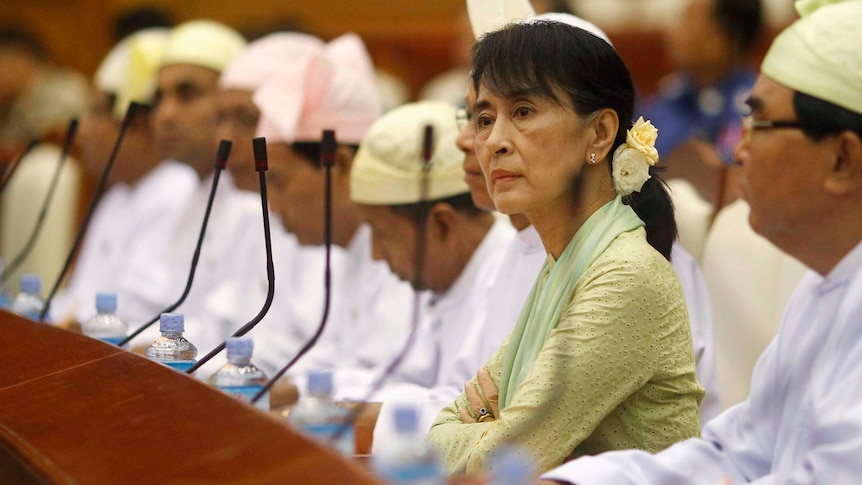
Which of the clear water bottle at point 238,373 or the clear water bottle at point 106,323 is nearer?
the clear water bottle at point 238,373

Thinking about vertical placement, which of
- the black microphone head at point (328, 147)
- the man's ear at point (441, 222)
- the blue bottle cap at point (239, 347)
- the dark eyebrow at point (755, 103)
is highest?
the dark eyebrow at point (755, 103)

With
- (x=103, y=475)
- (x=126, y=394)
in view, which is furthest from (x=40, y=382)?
(x=103, y=475)

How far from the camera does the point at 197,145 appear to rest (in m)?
5.27

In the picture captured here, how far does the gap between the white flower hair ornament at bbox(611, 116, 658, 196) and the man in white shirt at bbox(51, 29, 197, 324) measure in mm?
3520

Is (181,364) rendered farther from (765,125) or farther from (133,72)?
(133,72)

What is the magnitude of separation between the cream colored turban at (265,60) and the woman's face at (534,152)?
2.64 m

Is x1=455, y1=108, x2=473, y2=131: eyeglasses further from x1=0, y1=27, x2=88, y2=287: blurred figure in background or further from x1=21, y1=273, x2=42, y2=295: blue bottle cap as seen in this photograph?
x1=0, y1=27, x2=88, y2=287: blurred figure in background

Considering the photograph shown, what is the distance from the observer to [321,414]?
5.80 ft

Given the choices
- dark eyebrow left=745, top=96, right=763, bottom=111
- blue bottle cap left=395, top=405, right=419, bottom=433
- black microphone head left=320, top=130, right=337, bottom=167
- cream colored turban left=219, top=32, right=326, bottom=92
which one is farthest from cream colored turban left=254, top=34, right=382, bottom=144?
blue bottle cap left=395, top=405, right=419, bottom=433

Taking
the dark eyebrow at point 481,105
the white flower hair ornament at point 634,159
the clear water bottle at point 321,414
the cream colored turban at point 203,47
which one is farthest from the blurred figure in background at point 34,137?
the clear water bottle at point 321,414

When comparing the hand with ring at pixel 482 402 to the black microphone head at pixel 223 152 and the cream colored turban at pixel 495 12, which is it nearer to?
the black microphone head at pixel 223 152

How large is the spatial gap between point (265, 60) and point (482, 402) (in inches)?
116

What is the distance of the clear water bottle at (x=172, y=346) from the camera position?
2.47m

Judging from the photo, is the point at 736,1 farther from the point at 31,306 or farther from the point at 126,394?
the point at 126,394
